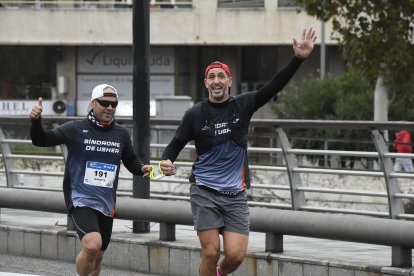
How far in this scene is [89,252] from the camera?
10070 millimetres

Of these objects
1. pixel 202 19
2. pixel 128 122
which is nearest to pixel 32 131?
pixel 128 122

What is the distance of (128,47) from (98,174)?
159 ft

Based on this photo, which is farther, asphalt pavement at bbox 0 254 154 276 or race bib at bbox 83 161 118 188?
asphalt pavement at bbox 0 254 154 276

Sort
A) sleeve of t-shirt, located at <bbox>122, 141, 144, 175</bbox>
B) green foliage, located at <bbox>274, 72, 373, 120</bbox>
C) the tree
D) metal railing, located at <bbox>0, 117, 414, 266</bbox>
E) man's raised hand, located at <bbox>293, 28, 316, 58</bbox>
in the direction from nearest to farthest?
man's raised hand, located at <bbox>293, 28, 316, 58</bbox> < sleeve of t-shirt, located at <bbox>122, 141, 144, 175</bbox> < metal railing, located at <bbox>0, 117, 414, 266</bbox> < the tree < green foliage, located at <bbox>274, 72, 373, 120</bbox>

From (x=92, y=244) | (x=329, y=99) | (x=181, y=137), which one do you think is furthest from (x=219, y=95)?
(x=329, y=99)

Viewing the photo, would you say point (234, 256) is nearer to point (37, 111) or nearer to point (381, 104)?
point (37, 111)

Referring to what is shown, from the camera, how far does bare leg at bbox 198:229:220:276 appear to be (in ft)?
32.3

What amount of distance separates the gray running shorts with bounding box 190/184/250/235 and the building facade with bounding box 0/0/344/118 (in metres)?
44.6

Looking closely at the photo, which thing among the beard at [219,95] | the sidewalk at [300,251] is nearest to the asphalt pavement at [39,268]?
the sidewalk at [300,251]

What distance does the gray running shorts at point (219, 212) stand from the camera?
9.86 metres

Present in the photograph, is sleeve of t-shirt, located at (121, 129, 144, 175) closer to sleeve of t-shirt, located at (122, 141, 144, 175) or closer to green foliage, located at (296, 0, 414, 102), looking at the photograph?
sleeve of t-shirt, located at (122, 141, 144, 175)

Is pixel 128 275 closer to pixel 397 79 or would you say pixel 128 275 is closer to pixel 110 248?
pixel 110 248

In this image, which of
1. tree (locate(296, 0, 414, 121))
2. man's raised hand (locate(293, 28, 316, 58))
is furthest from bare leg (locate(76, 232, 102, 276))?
tree (locate(296, 0, 414, 121))

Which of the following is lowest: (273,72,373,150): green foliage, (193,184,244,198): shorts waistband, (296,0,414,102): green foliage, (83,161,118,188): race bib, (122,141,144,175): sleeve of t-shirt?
(193,184,244,198): shorts waistband
